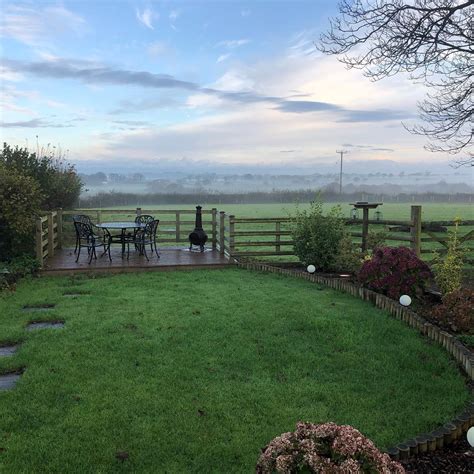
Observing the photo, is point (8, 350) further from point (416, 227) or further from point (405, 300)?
point (416, 227)

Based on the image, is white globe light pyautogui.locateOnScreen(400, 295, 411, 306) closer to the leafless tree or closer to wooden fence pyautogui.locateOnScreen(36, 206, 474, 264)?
wooden fence pyautogui.locateOnScreen(36, 206, 474, 264)

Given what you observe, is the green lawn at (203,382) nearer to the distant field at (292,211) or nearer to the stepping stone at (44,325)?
the stepping stone at (44,325)

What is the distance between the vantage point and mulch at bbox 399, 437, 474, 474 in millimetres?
2715

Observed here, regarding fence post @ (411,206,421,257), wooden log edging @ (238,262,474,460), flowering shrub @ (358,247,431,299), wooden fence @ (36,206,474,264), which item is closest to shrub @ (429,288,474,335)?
wooden log edging @ (238,262,474,460)

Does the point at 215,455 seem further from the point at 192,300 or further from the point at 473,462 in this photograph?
the point at 192,300

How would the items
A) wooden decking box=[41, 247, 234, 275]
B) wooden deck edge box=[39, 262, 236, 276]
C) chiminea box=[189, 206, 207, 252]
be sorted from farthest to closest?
chiminea box=[189, 206, 207, 252], wooden decking box=[41, 247, 234, 275], wooden deck edge box=[39, 262, 236, 276]

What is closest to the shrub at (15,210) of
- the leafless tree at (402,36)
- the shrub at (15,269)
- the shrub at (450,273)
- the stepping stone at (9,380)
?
the shrub at (15,269)

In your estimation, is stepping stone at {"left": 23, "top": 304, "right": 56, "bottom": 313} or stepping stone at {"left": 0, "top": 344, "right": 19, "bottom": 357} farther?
stepping stone at {"left": 23, "top": 304, "right": 56, "bottom": 313}

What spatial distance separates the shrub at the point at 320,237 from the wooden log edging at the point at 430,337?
55 cm

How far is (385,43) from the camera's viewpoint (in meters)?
7.67

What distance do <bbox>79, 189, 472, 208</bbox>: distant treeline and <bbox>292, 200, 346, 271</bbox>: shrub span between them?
64.6 feet

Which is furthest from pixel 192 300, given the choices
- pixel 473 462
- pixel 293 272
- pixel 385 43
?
pixel 385 43

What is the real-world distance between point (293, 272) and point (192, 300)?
9.06 feet

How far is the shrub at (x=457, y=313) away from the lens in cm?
507
